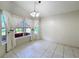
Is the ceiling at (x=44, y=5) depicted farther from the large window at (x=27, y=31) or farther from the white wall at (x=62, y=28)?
the large window at (x=27, y=31)

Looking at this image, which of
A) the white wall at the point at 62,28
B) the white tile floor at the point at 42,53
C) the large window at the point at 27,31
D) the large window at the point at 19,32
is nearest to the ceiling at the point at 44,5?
the white wall at the point at 62,28

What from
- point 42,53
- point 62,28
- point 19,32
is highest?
point 62,28

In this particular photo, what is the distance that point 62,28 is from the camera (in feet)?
17.6

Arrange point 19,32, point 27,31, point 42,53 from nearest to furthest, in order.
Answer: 1. point 42,53
2. point 19,32
3. point 27,31

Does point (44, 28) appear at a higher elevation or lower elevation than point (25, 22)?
lower

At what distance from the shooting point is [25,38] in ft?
18.5

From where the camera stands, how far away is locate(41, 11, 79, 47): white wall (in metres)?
4.63

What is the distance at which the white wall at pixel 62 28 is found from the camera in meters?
4.63

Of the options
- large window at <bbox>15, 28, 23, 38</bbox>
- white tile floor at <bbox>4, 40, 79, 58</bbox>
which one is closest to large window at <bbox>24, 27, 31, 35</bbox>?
large window at <bbox>15, 28, 23, 38</bbox>

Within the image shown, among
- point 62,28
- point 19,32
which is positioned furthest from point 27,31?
point 62,28

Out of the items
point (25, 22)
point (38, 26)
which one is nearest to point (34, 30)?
point (38, 26)

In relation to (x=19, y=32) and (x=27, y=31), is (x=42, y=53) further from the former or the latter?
(x=27, y=31)

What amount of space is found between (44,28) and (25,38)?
2.23 metres

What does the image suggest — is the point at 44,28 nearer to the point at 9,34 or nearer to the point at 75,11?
the point at 75,11
